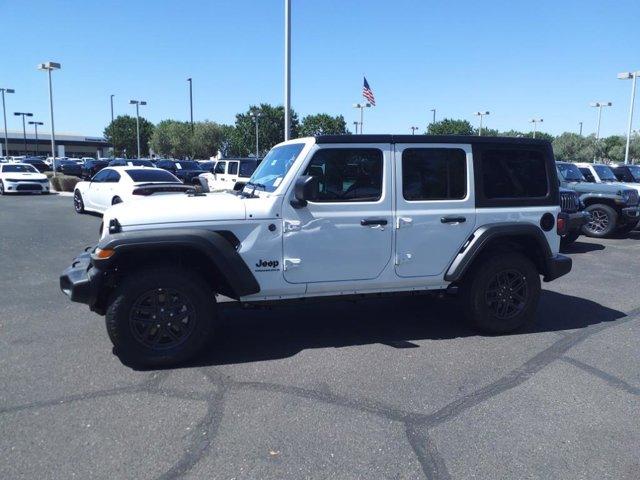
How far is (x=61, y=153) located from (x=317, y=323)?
97.8 m

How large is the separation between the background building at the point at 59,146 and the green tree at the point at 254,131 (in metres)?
30.8

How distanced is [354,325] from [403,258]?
1.10 m

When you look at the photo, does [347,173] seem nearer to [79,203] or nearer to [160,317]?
[160,317]

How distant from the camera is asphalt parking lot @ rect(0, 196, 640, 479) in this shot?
309cm

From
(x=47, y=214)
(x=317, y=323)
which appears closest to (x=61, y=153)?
(x=47, y=214)

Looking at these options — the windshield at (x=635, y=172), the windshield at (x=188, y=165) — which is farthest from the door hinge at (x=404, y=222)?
the windshield at (x=188, y=165)

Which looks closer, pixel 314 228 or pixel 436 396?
pixel 436 396

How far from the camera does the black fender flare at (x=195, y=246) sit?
4184 millimetres

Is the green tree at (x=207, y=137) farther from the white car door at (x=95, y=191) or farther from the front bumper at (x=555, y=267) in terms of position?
the front bumper at (x=555, y=267)

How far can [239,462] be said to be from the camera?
10.1ft

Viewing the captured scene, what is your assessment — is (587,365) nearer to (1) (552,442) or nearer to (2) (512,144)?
(1) (552,442)

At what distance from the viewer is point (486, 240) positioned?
16.7ft

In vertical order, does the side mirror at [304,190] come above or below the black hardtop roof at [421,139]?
below

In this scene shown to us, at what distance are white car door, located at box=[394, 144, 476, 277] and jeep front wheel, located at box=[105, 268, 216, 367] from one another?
1.89 metres
